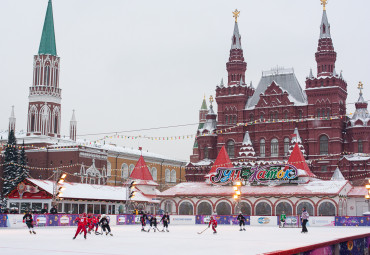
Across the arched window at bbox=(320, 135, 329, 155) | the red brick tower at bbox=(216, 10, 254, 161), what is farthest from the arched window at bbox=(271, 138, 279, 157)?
the arched window at bbox=(320, 135, 329, 155)

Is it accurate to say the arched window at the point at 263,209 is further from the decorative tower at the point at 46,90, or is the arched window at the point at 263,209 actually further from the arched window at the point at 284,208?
the decorative tower at the point at 46,90

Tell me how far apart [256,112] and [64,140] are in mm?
40346

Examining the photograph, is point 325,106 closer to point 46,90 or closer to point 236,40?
point 236,40

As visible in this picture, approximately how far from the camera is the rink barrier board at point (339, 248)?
9836mm

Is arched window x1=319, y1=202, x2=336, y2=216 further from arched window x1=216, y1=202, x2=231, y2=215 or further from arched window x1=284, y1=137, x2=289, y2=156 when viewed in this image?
arched window x1=284, y1=137, x2=289, y2=156

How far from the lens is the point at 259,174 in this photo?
62844 millimetres

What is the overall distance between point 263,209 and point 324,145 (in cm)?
2316

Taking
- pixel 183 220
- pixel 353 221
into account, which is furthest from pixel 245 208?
pixel 353 221

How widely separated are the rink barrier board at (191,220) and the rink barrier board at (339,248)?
3239 centimetres

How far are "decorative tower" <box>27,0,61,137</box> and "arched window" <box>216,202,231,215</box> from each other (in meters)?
51.0

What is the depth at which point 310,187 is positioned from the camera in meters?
58.7

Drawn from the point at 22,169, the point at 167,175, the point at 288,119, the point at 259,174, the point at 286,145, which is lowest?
the point at 259,174

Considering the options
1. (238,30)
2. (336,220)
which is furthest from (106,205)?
(238,30)

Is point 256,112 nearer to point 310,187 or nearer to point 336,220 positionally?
point 310,187
